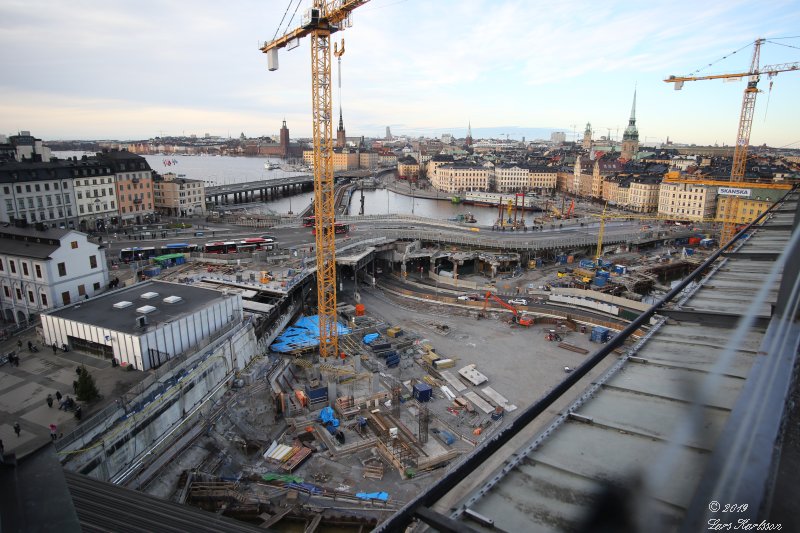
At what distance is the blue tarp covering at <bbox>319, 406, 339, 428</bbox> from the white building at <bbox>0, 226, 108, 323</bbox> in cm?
1146

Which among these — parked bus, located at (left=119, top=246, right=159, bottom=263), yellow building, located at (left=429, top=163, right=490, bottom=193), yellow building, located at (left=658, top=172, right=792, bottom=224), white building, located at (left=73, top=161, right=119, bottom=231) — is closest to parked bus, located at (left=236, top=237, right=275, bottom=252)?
parked bus, located at (left=119, top=246, right=159, bottom=263)

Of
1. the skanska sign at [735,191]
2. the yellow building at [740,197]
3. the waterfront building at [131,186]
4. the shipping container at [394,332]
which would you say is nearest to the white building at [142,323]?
the shipping container at [394,332]

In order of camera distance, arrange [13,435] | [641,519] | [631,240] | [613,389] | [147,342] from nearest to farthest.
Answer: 1. [641,519]
2. [613,389]
3. [13,435]
4. [147,342]
5. [631,240]

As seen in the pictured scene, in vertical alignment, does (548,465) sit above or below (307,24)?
below

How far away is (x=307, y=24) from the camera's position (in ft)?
70.1

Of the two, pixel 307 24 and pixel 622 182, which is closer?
pixel 307 24

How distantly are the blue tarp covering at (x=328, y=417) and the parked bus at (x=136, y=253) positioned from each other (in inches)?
853

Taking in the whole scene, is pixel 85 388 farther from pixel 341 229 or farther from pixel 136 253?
pixel 341 229

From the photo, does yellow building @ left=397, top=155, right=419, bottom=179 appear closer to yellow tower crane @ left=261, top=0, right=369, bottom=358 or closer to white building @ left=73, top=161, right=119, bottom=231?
white building @ left=73, top=161, right=119, bottom=231

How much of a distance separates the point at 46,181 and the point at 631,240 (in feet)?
165

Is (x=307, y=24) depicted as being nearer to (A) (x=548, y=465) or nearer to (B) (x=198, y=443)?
(B) (x=198, y=443)

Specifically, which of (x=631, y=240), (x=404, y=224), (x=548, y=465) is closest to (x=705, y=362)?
(x=548, y=465)

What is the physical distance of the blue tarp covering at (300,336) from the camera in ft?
71.1

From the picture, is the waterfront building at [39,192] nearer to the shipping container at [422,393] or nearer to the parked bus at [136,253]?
the parked bus at [136,253]
